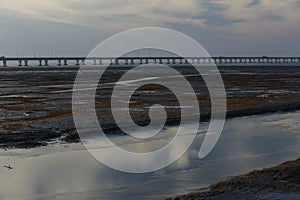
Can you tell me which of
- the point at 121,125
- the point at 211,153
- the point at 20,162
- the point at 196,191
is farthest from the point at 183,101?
the point at 196,191

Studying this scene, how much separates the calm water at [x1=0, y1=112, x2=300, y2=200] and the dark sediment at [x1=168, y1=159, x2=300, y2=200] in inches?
30.6

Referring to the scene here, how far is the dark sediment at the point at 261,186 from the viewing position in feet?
33.3

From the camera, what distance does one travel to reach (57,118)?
939 inches

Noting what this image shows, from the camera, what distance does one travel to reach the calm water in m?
11.5

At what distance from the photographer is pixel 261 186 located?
35.7ft

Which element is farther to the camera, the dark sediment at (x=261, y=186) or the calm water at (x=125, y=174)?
the calm water at (x=125, y=174)

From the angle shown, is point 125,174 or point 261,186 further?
point 125,174

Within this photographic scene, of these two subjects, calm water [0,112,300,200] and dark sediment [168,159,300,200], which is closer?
dark sediment [168,159,300,200]

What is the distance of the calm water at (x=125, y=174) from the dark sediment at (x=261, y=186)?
78cm

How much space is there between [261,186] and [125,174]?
4145 millimetres

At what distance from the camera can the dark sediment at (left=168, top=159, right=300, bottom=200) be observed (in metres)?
10.1

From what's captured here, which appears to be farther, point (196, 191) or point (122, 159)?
point (122, 159)

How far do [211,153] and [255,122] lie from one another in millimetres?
8365

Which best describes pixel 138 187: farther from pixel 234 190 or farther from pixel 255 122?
pixel 255 122
